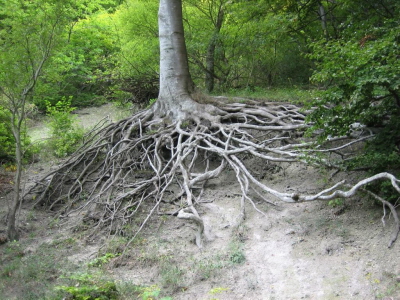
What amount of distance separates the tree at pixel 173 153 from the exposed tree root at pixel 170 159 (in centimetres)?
2

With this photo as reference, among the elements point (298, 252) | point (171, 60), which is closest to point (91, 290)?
point (298, 252)

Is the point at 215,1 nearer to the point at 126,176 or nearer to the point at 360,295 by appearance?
the point at 126,176

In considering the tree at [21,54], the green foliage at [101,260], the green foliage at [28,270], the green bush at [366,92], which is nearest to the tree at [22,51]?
the tree at [21,54]

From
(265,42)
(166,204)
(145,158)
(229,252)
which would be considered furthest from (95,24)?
(229,252)

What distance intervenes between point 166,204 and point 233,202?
5.19 ft

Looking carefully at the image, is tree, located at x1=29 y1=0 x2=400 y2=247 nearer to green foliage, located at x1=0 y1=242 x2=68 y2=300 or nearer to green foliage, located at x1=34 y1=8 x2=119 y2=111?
green foliage, located at x1=0 y1=242 x2=68 y2=300

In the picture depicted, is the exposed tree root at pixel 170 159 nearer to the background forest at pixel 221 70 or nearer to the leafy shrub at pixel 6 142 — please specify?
the background forest at pixel 221 70


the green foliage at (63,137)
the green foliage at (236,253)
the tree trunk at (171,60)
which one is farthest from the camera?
the green foliage at (63,137)

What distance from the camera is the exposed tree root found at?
27.8ft

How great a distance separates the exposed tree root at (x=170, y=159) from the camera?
8484 mm

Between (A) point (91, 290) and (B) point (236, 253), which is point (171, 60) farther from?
(A) point (91, 290)

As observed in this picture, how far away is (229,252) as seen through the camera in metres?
7.01

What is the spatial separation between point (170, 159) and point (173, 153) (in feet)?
0.85

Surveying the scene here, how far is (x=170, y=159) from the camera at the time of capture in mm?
9305
